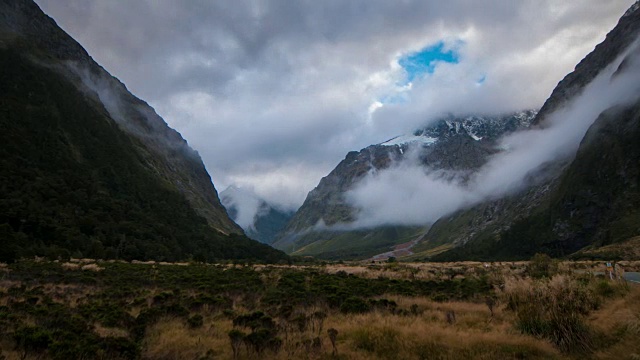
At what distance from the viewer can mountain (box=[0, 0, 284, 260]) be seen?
78.2 metres

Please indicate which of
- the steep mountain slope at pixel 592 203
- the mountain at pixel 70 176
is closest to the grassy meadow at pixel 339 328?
the mountain at pixel 70 176

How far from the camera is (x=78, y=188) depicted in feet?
349

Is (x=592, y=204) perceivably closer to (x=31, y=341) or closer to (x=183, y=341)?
(x=183, y=341)

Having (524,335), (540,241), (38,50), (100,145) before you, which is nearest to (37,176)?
(100,145)

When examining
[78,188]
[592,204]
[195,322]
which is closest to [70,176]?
[78,188]

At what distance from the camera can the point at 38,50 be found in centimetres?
16012

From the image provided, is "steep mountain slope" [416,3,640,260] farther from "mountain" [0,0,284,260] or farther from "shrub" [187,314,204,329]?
"shrub" [187,314,204,329]

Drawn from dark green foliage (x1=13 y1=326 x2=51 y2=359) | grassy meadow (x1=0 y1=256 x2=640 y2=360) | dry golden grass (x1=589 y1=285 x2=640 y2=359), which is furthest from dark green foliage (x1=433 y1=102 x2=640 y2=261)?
dark green foliage (x1=13 y1=326 x2=51 y2=359)

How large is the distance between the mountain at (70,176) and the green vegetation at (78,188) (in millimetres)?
293

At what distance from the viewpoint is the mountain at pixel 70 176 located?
257 ft

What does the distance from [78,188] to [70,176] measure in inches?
208

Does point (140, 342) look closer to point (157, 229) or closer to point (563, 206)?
point (157, 229)

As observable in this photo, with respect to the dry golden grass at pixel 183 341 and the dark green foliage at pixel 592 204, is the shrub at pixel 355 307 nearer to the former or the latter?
the dry golden grass at pixel 183 341

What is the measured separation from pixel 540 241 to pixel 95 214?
167 m
